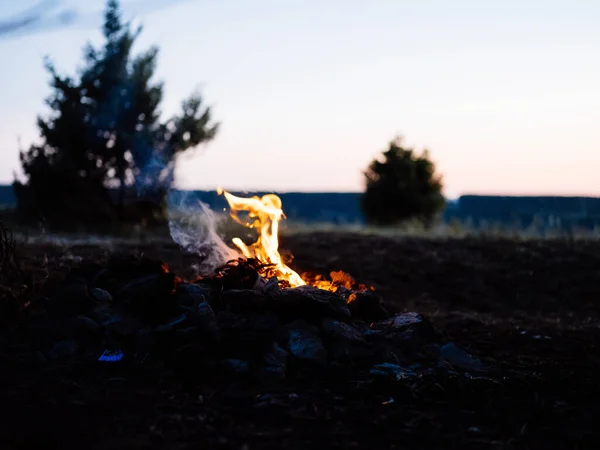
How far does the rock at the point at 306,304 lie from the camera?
21.1 ft

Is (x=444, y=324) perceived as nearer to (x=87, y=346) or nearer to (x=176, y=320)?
(x=176, y=320)

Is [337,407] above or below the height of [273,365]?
below

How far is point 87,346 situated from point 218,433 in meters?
2.47

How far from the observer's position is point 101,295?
22.5 feet

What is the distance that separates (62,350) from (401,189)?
1819 centimetres

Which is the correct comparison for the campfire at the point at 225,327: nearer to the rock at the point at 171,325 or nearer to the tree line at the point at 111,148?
the rock at the point at 171,325

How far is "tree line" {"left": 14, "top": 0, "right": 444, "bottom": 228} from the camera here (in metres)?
20.6

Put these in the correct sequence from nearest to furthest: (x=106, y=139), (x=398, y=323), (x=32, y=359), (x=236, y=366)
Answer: (x=236, y=366) < (x=32, y=359) < (x=398, y=323) < (x=106, y=139)

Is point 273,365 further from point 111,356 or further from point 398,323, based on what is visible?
point 398,323

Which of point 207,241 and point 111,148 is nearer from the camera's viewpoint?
point 207,241

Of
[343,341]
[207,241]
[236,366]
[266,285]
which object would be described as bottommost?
[236,366]

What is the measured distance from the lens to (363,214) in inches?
964

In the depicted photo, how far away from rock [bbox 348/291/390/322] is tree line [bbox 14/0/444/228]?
45.6 feet

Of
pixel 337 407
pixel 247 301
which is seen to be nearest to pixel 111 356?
pixel 247 301
